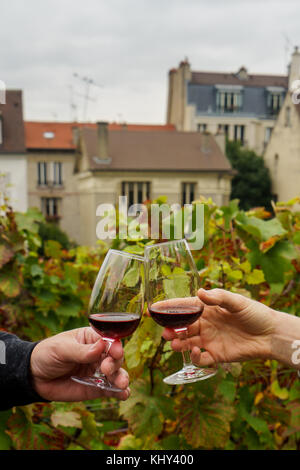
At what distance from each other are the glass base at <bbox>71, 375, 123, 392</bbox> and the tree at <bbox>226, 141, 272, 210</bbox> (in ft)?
91.8

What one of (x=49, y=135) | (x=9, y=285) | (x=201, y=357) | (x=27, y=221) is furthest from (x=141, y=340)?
(x=49, y=135)

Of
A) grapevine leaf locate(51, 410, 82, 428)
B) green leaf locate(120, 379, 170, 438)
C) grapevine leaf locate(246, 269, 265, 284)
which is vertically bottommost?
grapevine leaf locate(51, 410, 82, 428)

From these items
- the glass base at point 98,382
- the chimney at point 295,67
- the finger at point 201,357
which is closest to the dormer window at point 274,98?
the chimney at point 295,67

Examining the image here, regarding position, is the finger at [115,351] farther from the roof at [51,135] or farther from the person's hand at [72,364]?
the roof at [51,135]

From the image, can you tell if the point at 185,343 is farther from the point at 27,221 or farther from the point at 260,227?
the point at 27,221

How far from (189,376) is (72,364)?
0.32 metres

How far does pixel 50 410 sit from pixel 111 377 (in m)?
0.98

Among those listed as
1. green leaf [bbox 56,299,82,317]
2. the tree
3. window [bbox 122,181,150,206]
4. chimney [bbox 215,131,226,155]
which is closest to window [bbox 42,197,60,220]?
window [bbox 122,181,150,206]

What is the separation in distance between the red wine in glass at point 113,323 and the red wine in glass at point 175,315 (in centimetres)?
7

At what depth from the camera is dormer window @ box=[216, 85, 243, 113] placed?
3431 centimetres

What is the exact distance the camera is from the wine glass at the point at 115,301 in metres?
1.25

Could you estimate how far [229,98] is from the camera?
34844mm

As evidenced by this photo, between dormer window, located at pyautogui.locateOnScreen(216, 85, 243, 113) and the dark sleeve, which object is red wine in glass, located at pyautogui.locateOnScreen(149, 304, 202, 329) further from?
dormer window, located at pyautogui.locateOnScreen(216, 85, 243, 113)
